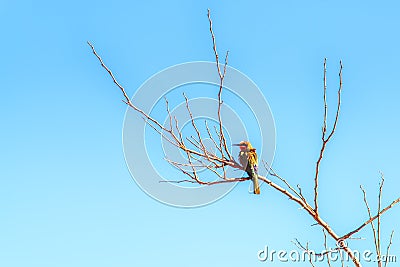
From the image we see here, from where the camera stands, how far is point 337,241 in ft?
10.4

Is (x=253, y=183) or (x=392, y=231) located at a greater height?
(x=253, y=183)

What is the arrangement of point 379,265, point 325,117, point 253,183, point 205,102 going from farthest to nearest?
point 205,102 → point 253,183 → point 379,265 → point 325,117

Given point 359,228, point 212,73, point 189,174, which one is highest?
point 212,73

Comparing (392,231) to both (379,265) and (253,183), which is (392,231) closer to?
(379,265)

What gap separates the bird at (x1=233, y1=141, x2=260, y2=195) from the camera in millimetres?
3836

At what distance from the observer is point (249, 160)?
4320mm

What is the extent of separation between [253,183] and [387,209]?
4.38ft

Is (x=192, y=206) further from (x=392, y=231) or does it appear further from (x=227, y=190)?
(x=392, y=231)

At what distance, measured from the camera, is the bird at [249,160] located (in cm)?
384

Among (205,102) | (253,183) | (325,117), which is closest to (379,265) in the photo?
(325,117)

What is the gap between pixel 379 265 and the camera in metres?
3.01

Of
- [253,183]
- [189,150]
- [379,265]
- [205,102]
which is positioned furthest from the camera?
[205,102]

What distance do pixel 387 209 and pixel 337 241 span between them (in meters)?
0.40

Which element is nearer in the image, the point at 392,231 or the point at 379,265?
the point at 379,265
